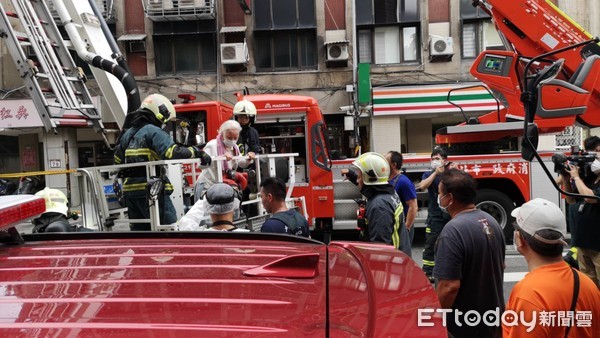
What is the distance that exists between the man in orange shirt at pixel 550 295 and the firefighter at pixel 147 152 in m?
3.00

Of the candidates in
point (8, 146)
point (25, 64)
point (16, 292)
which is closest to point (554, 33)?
point (25, 64)

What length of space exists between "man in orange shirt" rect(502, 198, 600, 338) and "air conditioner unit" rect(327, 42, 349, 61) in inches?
556

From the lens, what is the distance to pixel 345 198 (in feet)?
28.9

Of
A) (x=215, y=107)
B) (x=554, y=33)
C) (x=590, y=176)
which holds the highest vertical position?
(x=554, y=33)

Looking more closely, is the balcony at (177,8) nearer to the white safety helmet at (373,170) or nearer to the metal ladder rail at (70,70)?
the metal ladder rail at (70,70)

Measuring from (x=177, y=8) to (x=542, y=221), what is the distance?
15.5 meters

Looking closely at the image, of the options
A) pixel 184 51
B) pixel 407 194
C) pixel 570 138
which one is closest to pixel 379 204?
pixel 407 194

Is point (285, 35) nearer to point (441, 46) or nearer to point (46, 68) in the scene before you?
point (441, 46)

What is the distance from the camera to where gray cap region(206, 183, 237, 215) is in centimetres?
339

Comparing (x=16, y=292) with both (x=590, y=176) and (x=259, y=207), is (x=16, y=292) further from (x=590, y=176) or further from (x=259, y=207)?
(x=590, y=176)

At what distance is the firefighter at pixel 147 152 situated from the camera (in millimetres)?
4414

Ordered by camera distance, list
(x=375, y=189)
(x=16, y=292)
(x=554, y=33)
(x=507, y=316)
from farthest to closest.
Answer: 1. (x=554, y=33)
2. (x=375, y=189)
3. (x=507, y=316)
4. (x=16, y=292)

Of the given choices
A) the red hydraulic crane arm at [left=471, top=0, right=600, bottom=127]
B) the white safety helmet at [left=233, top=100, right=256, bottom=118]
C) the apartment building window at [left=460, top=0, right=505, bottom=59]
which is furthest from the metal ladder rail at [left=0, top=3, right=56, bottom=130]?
the apartment building window at [left=460, top=0, right=505, bottom=59]

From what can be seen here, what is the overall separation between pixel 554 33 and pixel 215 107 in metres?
5.45
